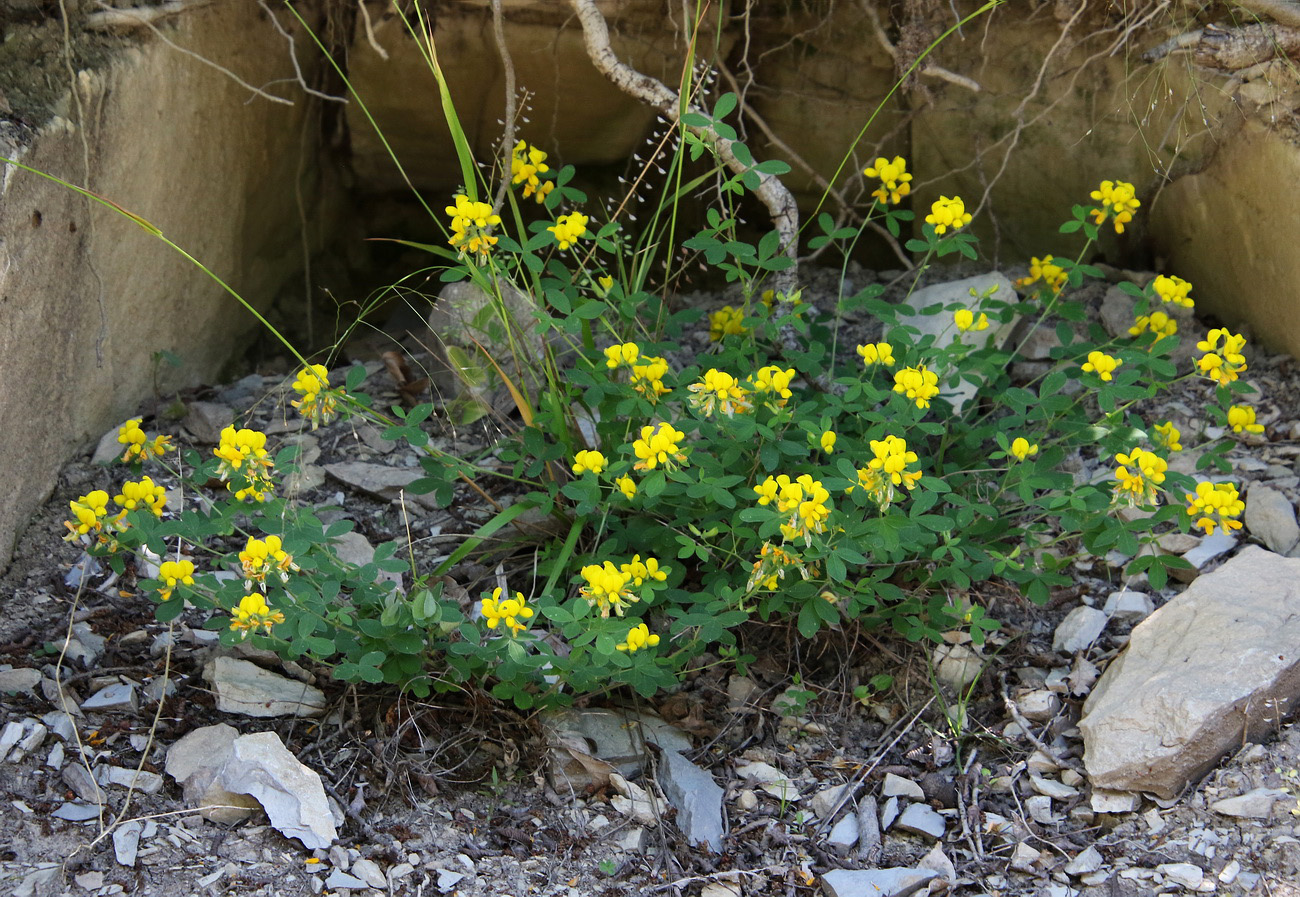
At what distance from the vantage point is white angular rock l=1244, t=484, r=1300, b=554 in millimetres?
2297

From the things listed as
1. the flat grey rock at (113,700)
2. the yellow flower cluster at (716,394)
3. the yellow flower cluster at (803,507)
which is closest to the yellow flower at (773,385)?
the yellow flower cluster at (716,394)

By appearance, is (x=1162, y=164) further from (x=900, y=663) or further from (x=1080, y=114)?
(x=900, y=663)

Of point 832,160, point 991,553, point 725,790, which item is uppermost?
point 832,160

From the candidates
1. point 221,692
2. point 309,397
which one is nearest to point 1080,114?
point 309,397

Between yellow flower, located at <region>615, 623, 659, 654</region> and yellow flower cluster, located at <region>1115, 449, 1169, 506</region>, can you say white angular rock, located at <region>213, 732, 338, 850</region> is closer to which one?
yellow flower, located at <region>615, 623, 659, 654</region>

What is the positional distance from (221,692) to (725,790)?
3.04 ft

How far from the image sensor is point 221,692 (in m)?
1.96

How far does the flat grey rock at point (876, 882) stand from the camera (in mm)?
1751

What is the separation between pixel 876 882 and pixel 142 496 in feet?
→ 4.53

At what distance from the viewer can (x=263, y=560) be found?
168 centimetres

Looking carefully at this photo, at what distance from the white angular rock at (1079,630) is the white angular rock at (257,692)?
57.1 inches

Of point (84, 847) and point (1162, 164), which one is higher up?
point (1162, 164)

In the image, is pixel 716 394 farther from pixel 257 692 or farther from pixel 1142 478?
pixel 257 692

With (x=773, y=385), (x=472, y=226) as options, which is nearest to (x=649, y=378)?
(x=773, y=385)
